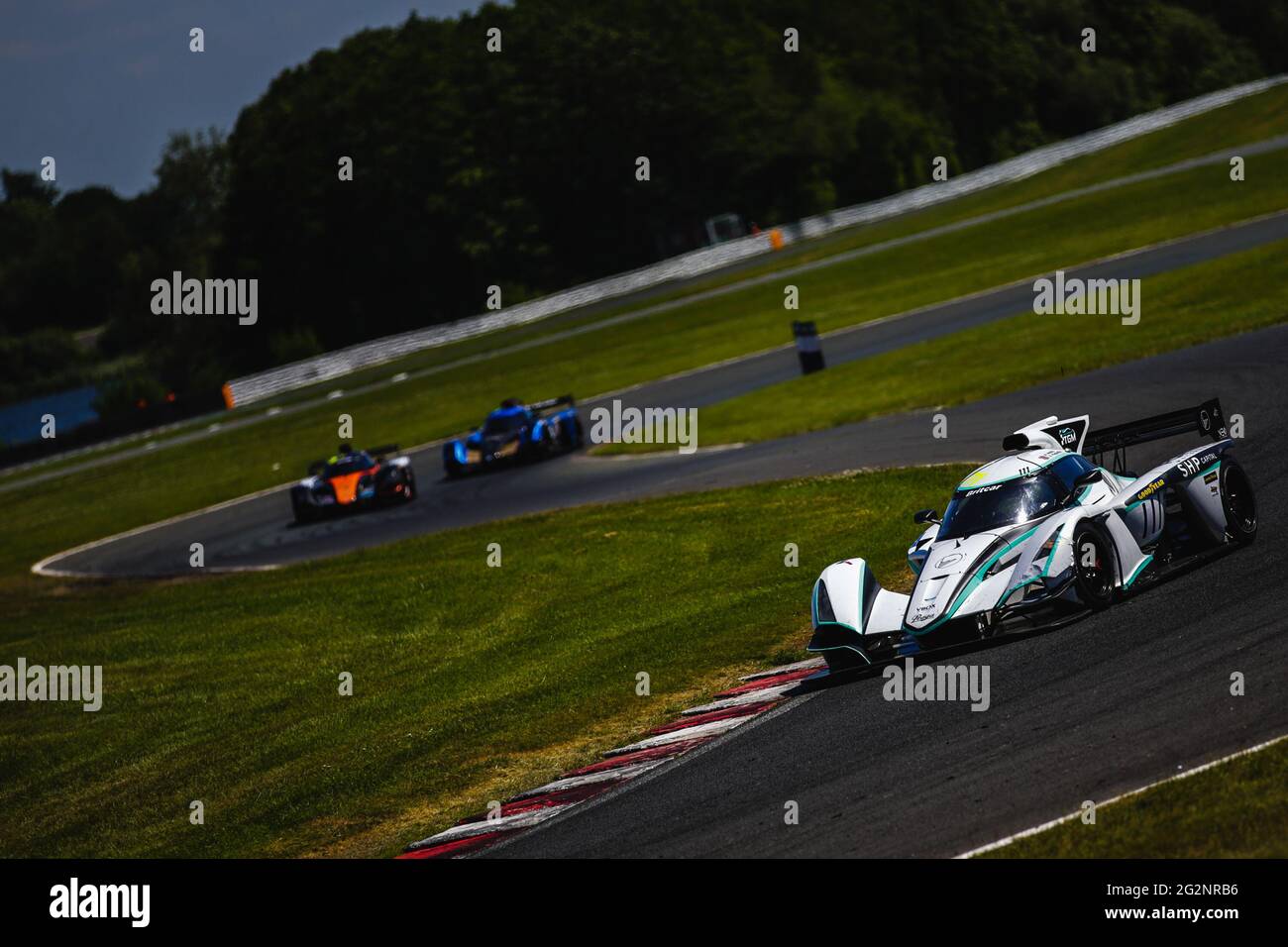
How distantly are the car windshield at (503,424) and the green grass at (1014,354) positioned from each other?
2.35 metres

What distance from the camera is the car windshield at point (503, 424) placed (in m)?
32.7

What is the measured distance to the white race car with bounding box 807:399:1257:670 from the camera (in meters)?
11.9

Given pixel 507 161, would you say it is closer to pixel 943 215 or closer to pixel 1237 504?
pixel 943 215

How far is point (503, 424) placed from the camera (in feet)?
108

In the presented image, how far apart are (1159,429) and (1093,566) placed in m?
2.61

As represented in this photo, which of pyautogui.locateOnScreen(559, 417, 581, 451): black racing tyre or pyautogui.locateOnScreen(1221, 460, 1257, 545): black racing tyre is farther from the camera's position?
pyautogui.locateOnScreen(559, 417, 581, 451): black racing tyre

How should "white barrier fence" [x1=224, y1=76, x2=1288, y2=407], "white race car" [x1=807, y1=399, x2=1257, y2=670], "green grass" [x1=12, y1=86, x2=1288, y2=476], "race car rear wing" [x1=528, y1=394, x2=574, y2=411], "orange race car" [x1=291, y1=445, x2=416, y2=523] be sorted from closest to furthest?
"white race car" [x1=807, y1=399, x2=1257, y2=670]
"orange race car" [x1=291, y1=445, x2=416, y2=523]
"race car rear wing" [x1=528, y1=394, x2=574, y2=411]
"green grass" [x1=12, y1=86, x2=1288, y2=476]
"white barrier fence" [x1=224, y1=76, x2=1288, y2=407]

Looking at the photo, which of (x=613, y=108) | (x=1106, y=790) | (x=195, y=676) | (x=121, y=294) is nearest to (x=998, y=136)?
(x=613, y=108)

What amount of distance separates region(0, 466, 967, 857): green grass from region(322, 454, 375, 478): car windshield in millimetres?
6207

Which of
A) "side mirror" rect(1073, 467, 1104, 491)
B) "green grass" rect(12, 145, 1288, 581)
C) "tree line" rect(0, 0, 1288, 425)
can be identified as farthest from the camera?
"tree line" rect(0, 0, 1288, 425)
